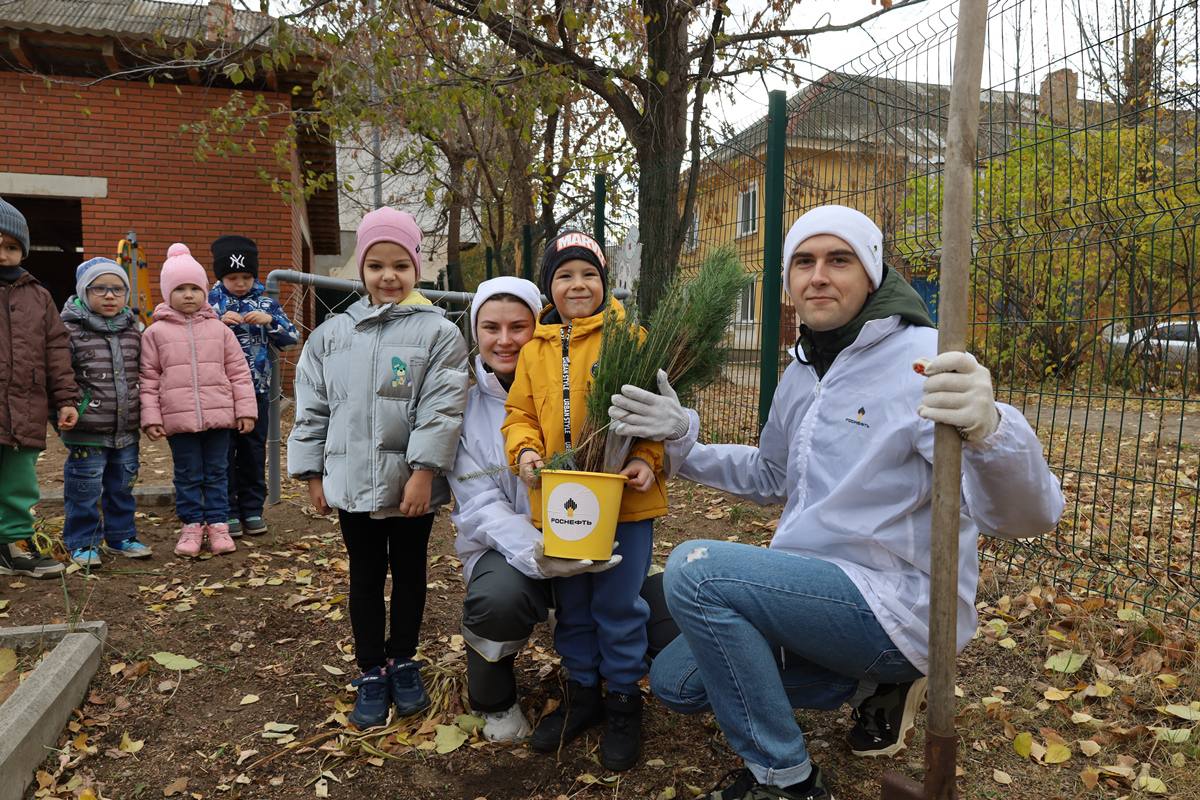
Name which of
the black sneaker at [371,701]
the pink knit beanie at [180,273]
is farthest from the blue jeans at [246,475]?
the black sneaker at [371,701]

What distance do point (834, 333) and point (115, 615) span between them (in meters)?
3.23

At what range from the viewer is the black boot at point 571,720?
2.49m

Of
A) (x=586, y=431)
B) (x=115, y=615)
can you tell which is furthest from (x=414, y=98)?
(x=586, y=431)

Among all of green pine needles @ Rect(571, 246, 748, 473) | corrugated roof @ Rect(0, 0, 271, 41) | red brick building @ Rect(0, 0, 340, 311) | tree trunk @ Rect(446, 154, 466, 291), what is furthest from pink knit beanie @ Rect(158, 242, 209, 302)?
tree trunk @ Rect(446, 154, 466, 291)

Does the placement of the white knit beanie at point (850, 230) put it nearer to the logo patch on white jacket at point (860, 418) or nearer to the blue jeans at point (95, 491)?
the logo patch on white jacket at point (860, 418)

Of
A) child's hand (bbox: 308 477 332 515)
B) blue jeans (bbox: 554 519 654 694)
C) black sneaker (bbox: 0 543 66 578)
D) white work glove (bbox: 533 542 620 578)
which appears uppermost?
child's hand (bbox: 308 477 332 515)

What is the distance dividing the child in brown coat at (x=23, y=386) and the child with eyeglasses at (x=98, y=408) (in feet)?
0.42

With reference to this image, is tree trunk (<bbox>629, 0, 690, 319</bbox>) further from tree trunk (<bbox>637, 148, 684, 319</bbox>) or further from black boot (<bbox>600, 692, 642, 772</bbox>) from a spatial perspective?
black boot (<bbox>600, 692, 642, 772</bbox>)

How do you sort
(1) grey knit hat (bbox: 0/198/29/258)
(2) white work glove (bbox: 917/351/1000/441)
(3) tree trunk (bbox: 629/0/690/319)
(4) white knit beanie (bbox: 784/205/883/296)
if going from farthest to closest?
(3) tree trunk (bbox: 629/0/690/319)
(1) grey knit hat (bbox: 0/198/29/258)
(4) white knit beanie (bbox: 784/205/883/296)
(2) white work glove (bbox: 917/351/1000/441)

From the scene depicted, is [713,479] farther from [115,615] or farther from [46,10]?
[46,10]

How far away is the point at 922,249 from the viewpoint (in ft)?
12.7

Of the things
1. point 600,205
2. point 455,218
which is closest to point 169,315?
point 600,205

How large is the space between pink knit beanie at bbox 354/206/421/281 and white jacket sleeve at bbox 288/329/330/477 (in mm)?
357

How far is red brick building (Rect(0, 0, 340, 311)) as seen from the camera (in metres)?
9.29
